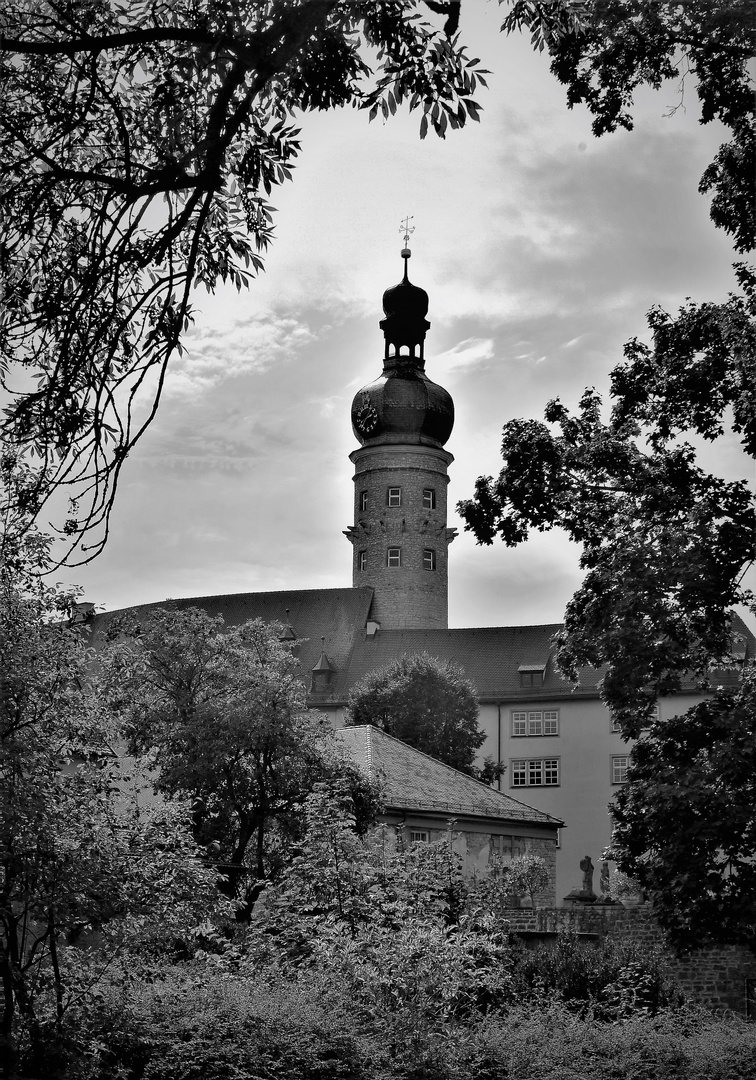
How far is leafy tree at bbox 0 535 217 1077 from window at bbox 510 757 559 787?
46703 mm

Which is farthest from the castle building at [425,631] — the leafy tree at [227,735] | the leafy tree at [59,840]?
the leafy tree at [59,840]

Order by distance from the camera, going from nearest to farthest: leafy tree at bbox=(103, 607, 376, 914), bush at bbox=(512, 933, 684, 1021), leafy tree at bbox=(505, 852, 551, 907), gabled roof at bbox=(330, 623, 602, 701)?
Result: 1. bush at bbox=(512, 933, 684, 1021)
2. leafy tree at bbox=(103, 607, 376, 914)
3. leafy tree at bbox=(505, 852, 551, 907)
4. gabled roof at bbox=(330, 623, 602, 701)

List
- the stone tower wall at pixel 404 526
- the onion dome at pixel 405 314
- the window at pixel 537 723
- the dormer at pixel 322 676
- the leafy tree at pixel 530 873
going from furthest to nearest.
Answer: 1. the onion dome at pixel 405 314
2. the stone tower wall at pixel 404 526
3. the dormer at pixel 322 676
4. the window at pixel 537 723
5. the leafy tree at pixel 530 873

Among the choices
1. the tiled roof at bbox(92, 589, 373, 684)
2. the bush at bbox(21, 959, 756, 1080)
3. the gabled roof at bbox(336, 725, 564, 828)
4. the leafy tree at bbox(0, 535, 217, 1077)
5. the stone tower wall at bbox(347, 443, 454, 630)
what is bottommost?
the bush at bbox(21, 959, 756, 1080)

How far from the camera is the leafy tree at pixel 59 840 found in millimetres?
12133

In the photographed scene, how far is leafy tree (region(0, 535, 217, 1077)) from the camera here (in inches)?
478

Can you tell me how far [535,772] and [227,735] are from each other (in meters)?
35.5

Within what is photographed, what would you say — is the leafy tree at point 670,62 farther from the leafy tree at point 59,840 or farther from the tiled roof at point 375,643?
the tiled roof at point 375,643

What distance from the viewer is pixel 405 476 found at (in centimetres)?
7612

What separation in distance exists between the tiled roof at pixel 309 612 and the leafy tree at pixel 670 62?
50.6m

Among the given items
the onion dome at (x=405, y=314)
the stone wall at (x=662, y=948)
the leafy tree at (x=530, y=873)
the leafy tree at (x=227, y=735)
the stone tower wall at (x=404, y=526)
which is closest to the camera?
the stone wall at (x=662, y=948)

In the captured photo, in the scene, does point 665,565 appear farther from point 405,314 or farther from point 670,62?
point 405,314

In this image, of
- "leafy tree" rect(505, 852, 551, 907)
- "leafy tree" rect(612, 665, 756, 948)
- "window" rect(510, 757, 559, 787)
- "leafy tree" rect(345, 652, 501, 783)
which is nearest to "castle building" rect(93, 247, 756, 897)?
"window" rect(510, 757, 559, 787)

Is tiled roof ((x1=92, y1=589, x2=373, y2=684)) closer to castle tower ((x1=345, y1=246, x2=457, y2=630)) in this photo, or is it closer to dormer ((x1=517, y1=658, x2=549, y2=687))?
castle tower ((x1=345, y1=246, x2=457, y2=630))
